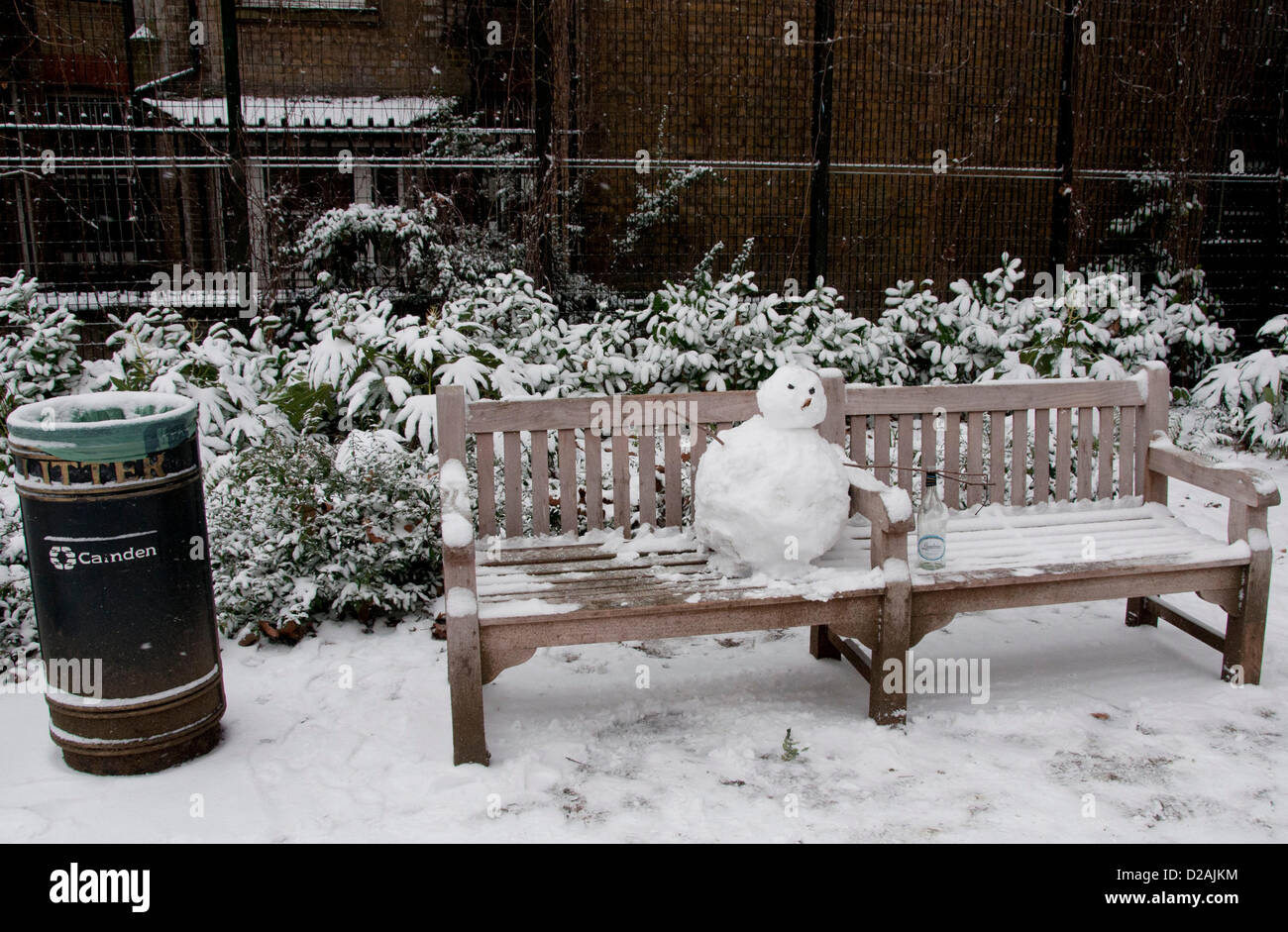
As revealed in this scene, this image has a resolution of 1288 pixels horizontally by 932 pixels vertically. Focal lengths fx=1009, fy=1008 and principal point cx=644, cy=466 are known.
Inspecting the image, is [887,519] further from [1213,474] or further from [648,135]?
[648,135]

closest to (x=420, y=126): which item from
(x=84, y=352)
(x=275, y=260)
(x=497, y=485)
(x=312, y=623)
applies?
(x=275, y=260)

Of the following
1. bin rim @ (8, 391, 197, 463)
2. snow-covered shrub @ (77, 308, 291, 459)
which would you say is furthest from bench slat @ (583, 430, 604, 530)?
snow-covered shrub @ (77, 308, 291, 459)

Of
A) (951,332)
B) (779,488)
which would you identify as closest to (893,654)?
(779,488)

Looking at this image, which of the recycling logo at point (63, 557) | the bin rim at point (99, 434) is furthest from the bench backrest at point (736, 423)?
the recycling logo at point (63, 557)

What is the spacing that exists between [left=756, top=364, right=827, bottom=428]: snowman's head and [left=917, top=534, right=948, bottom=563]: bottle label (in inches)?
22.0

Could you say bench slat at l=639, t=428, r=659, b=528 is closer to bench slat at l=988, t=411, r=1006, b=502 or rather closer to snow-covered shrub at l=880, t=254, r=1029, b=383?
bench slat at l=988, t=411, r=1006, b=502

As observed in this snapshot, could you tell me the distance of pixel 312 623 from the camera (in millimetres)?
4328

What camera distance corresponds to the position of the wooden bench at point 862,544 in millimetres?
3229

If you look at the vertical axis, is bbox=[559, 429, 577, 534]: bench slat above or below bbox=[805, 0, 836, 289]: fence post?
below

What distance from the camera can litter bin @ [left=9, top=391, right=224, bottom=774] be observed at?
3.03m

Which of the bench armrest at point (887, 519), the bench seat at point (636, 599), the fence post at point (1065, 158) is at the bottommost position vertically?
the bench seat at point (636, 599)

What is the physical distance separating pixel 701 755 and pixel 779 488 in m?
0.92

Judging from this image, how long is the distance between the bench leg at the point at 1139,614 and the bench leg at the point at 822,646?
1353 millimetres

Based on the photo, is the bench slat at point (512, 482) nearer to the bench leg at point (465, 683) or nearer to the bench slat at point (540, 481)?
the bench slat at point (540, 481)
